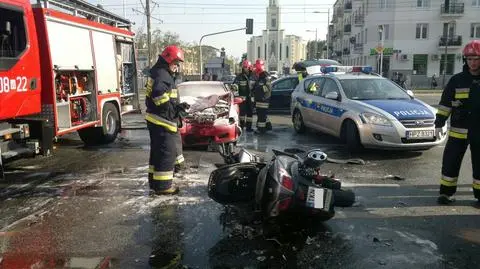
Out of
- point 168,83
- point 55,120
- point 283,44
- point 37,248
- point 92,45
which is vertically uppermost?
point 283,44

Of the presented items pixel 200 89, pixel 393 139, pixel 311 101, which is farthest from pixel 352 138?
pixel 200 89

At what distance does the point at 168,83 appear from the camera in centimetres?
595

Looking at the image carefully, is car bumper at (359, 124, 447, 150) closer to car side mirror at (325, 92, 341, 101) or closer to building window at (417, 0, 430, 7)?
car side mirror at (325, 92, 341, 101)

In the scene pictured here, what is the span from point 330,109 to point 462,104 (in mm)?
4182

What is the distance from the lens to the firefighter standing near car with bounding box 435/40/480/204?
540 centimetres

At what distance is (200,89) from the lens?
1047cm

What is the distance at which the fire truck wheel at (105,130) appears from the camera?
9930 mm

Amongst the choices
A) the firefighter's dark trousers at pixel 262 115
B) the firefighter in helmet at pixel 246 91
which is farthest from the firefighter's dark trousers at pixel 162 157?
the firefighter in helmet at pixel 246 91

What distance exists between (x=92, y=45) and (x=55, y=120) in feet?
7.71

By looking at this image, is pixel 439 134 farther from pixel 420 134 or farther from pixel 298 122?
pixel 298 122

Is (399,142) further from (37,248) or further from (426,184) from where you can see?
(37,248)

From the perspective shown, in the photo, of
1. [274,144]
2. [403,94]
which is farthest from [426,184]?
[274,144]

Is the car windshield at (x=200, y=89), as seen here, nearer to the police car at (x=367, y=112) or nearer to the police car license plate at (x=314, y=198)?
the police car at (x=367, y=112)

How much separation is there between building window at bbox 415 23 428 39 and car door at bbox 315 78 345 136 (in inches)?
1689
